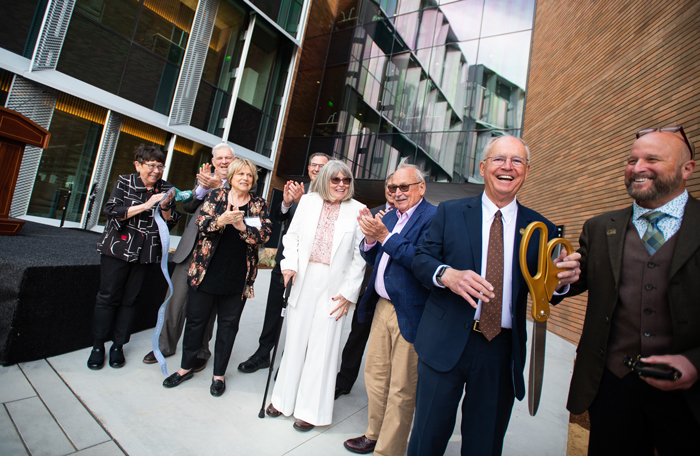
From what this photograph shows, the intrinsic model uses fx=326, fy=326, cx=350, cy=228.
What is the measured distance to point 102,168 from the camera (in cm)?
725

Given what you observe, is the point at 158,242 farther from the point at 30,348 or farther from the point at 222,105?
the point at 222,105

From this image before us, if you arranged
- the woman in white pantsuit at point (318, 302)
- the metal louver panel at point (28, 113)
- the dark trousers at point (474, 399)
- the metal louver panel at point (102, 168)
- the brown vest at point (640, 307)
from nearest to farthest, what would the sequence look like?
the brown vest at point (640, 307)
the dark trousers at point (474, 399)
the woman in white pantsuit at point (318, 302)
the metal louver panel at point (28, 113)
the metal louver panel at point (102, 168)

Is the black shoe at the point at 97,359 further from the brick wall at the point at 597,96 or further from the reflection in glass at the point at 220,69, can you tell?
the reflection in glass at the point at 220,69

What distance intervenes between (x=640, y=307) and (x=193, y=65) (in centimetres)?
994

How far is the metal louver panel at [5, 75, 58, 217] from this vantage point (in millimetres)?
5945

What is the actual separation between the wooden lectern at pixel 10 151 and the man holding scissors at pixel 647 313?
489cm

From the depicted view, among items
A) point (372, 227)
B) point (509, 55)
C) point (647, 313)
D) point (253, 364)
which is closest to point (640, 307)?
point (647, 313)

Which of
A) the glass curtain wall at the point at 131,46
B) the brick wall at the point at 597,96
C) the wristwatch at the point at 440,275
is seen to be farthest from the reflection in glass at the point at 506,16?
the wristwatch at the point at 440,275

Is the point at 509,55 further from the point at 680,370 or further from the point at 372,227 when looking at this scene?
the point at 680,370

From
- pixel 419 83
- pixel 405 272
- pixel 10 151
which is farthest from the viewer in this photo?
pixel 419 83

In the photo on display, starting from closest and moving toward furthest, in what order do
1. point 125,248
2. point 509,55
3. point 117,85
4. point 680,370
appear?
1. point 680,370
2. point 125,248
3. point 117,85
4. point 509,55

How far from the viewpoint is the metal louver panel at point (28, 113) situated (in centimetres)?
595

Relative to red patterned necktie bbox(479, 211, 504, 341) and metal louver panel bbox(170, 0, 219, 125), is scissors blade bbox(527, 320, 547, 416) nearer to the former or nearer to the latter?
red patterned necktie bbox(479, 211, 504, 341)

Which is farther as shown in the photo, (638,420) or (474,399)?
(474,399)
